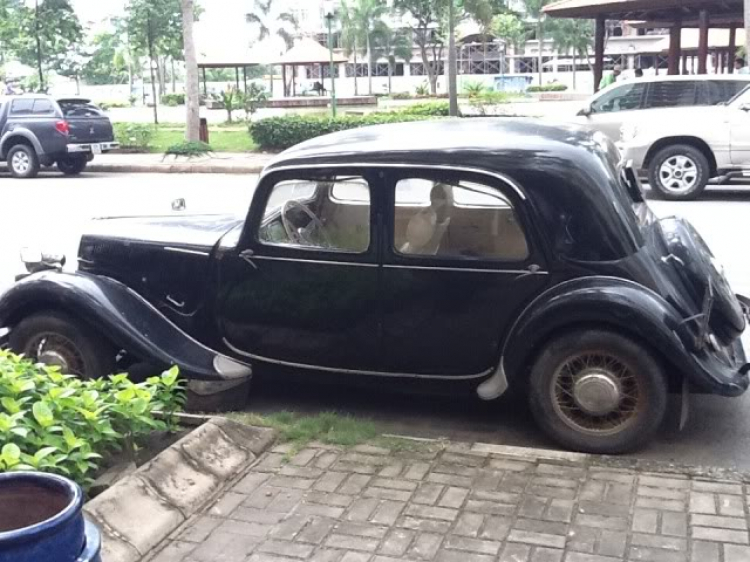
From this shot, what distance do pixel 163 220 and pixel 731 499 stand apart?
3.60m

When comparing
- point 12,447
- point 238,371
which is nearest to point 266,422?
point 238,371

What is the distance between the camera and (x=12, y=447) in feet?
11.2

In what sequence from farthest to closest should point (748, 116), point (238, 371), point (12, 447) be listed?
point (748, 116) → point (238, 371) → point (12, 447)

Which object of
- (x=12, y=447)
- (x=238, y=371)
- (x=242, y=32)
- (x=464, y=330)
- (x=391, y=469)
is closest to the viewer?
(x=12, y=447)

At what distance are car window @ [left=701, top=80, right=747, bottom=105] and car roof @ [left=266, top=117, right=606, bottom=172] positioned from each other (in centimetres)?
951

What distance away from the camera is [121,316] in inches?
210

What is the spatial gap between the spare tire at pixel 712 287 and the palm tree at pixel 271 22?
3031 inches

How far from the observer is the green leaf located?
3.79 meters

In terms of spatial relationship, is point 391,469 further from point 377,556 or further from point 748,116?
point 748,116

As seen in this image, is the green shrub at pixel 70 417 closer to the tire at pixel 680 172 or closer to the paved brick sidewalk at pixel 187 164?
the tire at pixel 680 172

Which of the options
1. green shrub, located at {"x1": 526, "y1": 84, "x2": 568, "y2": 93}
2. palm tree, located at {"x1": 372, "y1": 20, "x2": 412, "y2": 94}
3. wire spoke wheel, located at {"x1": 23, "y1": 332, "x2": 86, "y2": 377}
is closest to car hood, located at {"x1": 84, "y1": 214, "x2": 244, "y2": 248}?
wire spoke wheel, located at {"x1": 23, "y1": 332, "x2": 86, "y2": 377}

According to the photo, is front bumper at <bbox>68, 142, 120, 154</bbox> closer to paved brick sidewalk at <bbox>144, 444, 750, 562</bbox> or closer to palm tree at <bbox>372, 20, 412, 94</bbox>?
paved brick sidewalk at <bbox>144, 444, 750, 562</bbox>

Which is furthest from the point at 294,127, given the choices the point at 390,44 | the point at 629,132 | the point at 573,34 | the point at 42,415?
the point at 573,34

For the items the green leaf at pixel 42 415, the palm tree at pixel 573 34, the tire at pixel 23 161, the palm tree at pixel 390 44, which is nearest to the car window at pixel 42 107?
the tire at pixel 23 161
